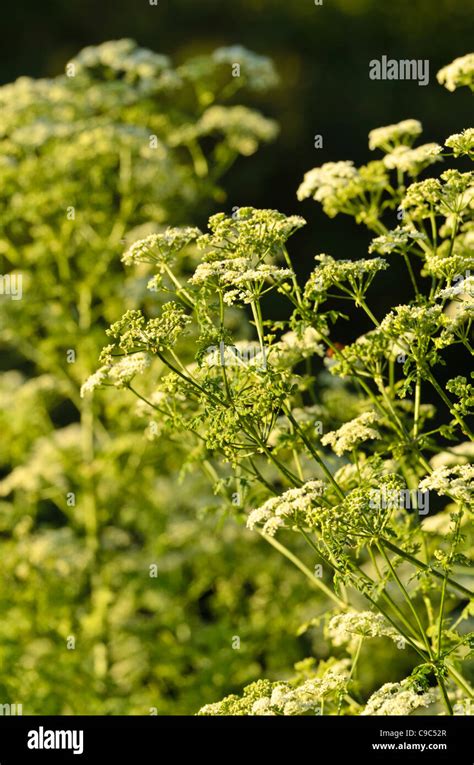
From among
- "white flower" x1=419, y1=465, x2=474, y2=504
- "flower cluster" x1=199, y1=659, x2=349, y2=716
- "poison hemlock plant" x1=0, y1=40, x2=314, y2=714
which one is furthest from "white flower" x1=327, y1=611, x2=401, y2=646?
"poison hemlock plant" x1=0, y1=40, x2=314, y2=714

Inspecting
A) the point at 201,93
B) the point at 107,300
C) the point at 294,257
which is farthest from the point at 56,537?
the point at 294,257

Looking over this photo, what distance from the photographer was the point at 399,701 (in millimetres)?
2494

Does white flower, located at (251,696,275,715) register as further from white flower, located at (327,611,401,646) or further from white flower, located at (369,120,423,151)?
white flower, located at (369,120,423,151)

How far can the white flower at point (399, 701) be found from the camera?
2477 millimetres

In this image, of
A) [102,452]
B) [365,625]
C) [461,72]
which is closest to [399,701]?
[365,625]

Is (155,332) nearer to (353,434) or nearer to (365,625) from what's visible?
(353,434)

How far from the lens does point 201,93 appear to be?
17.5ft

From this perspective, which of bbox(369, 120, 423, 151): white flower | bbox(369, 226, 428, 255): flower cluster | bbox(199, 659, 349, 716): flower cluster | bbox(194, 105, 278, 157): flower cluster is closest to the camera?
bbox(199, 659, 349, 716): flower cluster

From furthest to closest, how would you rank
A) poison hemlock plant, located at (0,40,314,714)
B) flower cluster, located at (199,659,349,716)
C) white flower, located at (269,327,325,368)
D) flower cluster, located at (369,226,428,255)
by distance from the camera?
poison hemlock plant, located at (0,40,314,714) → white flower, located at (269,327,325,368) → flower cluster, located at (369,226,428,255) → flower cluster, located at (199,659,349,716)

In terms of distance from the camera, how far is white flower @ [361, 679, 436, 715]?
248 cm

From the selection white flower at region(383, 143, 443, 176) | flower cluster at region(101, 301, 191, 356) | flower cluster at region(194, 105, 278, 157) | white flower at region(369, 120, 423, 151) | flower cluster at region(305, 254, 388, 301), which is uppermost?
flower cluster at region(194, 105, 278, 157)

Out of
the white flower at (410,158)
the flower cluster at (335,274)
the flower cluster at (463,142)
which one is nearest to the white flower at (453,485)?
the flower cluster at (335,274)

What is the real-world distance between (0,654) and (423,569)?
2522 millimetres

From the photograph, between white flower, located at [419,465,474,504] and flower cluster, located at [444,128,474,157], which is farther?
flower cluster, located at [444,128,474,157]
